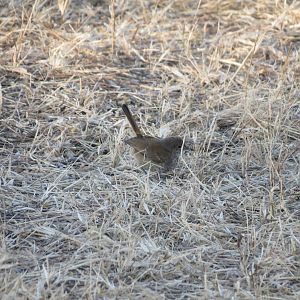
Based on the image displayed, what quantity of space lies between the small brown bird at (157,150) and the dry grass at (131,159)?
0.37 ft

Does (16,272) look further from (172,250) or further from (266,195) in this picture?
(266,195)

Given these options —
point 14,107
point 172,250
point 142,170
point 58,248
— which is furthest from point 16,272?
point 14,107

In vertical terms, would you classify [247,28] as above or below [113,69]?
below

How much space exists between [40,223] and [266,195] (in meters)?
1.54

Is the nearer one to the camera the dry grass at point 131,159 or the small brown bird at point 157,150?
the dry grass at point 131,159

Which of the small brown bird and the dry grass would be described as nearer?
the dry grass

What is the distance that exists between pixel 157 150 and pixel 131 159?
0.26m

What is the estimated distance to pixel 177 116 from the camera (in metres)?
6.91

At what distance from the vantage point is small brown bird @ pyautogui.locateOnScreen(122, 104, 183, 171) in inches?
238

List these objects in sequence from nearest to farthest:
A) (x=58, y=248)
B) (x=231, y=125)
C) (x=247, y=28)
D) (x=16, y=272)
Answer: (x=16, y=272) < (x=58, y=248) < (x=231, y=125) < (x=247, y=28)

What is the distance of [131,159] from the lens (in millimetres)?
6262

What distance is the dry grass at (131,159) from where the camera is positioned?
4.70 m

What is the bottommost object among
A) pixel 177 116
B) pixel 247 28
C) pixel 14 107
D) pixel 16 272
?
pixel 247 28

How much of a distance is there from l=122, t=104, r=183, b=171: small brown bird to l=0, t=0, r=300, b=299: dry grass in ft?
0.37
